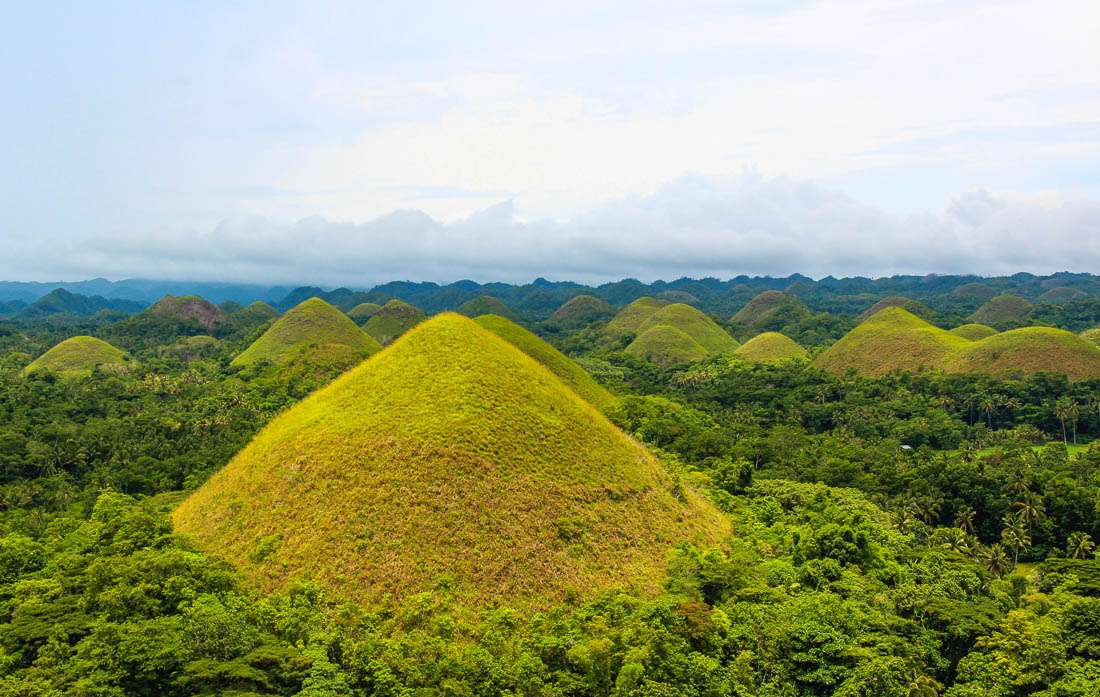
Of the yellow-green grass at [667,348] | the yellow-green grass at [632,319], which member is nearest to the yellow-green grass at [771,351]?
the yellow-green grass at [667,348]

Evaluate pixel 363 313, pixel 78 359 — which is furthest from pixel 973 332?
pixel 363 313

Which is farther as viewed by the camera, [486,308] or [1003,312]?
[486,308]

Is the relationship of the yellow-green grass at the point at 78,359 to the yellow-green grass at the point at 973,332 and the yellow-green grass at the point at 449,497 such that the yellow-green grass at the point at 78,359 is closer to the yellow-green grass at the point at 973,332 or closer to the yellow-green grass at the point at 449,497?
the yellow-green grass at the point at 449,497

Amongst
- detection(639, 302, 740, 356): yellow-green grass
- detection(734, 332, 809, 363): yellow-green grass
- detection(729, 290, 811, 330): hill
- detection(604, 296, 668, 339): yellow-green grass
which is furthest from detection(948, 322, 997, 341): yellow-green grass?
detection(604, 296, 668, 339): yellow-green grass

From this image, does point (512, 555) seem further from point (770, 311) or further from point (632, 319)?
point (770, 311)

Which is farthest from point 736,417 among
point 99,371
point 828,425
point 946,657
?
point 99,371

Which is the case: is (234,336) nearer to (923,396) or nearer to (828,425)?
(828,425)
